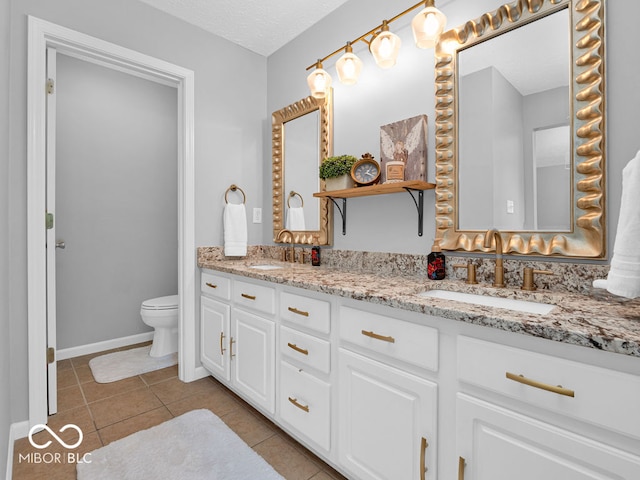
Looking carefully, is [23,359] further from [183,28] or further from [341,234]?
[183,28]

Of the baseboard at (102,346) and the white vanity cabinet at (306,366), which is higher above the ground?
the white vanity cabinet at (306,366)

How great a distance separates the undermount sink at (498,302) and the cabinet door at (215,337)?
129cm

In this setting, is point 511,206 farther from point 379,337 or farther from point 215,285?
point 215,285

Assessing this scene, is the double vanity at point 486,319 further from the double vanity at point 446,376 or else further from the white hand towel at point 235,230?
the white hand towel at point 235,230

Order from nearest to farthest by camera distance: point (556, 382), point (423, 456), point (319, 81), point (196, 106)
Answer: point (556, 382) < point (423, 456) < point (319, 81) < point (196, 106)

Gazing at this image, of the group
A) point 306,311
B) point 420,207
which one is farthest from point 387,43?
point 306,311

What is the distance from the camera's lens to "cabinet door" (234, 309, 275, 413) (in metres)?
1.71

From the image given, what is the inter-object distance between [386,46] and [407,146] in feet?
1.66

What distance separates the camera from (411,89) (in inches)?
69.9

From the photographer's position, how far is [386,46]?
1663mm

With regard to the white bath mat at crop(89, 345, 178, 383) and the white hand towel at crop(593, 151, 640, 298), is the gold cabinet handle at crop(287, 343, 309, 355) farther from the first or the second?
the white bath mat at crop(89, 345, 178, 383)

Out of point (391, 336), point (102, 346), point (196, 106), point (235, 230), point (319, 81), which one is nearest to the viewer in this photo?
point (391, 336)

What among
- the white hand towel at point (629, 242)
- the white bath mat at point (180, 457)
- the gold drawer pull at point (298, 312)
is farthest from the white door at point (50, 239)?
the white hand towel at point (629, 242)

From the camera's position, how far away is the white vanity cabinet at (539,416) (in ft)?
→ 2.38
